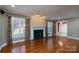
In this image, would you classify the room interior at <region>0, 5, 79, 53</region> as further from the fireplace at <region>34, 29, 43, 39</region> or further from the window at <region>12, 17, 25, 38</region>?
the fireplace at <region>34, 29, 43, 39</region>

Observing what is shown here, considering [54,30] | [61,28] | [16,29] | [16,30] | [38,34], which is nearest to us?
[61,28]

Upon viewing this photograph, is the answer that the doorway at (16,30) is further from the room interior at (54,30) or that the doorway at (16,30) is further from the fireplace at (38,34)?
the fireplace at (38,34)

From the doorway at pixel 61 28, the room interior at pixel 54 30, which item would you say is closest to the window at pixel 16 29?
the room interior at pixel 54 30

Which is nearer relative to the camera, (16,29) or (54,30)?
(54,30)

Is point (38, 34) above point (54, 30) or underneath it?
underneath

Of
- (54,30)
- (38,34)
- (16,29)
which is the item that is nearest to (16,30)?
(16,29)

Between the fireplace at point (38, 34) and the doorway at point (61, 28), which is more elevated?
the doorway at point (61, 28)

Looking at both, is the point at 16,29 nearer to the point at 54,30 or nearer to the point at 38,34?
the point at 54,30

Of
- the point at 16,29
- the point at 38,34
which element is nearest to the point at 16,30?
the point at 16,29

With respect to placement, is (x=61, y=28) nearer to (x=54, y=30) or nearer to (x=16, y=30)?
(x=54, y=30)

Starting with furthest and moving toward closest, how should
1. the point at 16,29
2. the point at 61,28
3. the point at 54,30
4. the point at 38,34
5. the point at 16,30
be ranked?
the point at 38,34 → the point at 16,29 → the point at 16,30 → the point at 54,30 → the point at 61,28
